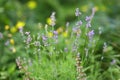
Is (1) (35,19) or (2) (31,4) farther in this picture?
(2) (31,4)

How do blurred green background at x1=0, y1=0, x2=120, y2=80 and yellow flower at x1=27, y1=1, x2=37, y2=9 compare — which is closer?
blurred green background at x1=0, y1=0, x2=120, y2=80

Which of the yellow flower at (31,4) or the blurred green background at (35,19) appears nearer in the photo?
the blurred green background at (35,19)

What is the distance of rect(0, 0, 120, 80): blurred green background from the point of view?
3.66 meters

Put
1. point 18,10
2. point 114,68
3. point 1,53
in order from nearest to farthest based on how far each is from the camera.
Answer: point 114,68 → point 1,53 → point 18,10

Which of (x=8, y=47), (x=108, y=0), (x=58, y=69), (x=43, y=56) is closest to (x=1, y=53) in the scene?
(x=8, y=47)

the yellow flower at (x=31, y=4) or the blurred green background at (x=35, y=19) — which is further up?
the yellow flower at (x=31, y=4)

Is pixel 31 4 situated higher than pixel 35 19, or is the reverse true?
pixel 31 4

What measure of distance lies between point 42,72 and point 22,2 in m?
3.37

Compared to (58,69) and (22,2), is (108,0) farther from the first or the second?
(58,69)

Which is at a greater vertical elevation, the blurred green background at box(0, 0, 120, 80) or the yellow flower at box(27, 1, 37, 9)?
the yellow flower at box(27, 1, 37, 9)

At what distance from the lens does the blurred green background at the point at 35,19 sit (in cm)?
366

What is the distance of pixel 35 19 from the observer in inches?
212

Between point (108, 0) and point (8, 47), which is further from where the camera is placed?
point (108, 0)

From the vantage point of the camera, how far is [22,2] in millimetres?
6059
